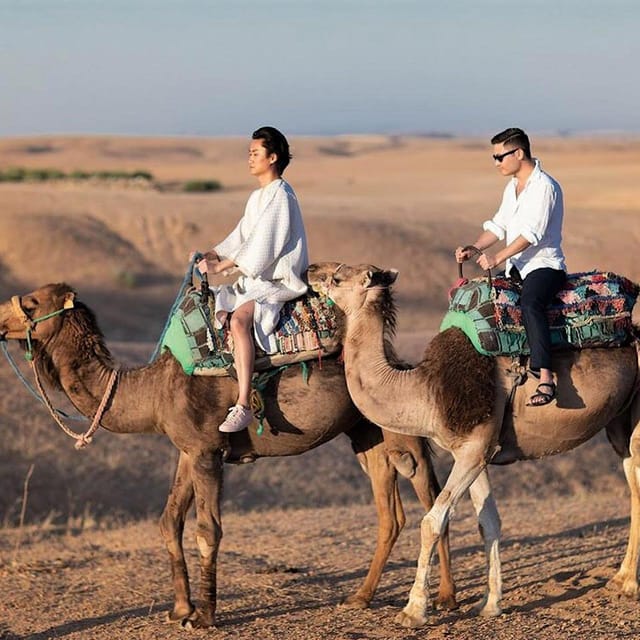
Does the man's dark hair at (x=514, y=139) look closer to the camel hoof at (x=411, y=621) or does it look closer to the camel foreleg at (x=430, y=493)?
the camel foreleg at (x=430, y=493)

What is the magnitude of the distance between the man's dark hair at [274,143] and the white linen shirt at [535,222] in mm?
1358

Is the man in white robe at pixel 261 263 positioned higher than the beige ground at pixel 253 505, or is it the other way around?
the man in white robe at pixel 261 263

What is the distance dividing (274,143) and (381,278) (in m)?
1.17

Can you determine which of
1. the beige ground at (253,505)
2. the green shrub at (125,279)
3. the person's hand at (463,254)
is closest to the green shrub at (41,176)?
the beige ground at (253,505)

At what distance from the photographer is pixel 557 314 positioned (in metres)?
7.82

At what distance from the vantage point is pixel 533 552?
10.5 metres

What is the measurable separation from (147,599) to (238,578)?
0.86m

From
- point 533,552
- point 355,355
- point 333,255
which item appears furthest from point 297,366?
point 333,255

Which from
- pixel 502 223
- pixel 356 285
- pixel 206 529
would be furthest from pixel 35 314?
pixel 502 223

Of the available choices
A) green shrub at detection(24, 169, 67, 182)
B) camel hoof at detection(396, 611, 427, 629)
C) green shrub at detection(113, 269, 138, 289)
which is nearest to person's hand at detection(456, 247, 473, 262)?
camel hoof at detection(396, 611, 427, 629)

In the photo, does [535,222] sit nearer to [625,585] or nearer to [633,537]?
[633,537]

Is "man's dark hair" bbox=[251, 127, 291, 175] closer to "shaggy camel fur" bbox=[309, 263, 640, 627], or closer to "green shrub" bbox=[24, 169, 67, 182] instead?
"shaggy camel fur" bbox=[309, 263, 640, 627]

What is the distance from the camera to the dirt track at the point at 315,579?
788 cm

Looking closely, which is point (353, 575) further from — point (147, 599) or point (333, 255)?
point (333, 255)
